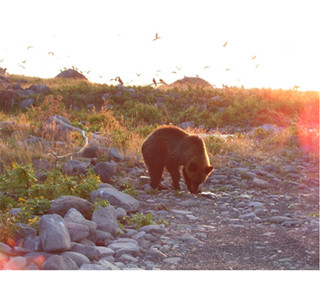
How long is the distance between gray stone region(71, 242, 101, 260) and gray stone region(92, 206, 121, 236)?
2.93 ft

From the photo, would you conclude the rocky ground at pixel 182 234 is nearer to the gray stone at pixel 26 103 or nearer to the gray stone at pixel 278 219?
the gray stone at pixel 278 219

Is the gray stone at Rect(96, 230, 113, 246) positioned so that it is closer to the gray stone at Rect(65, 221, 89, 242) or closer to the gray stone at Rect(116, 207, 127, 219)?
the gray stone at Rect(65, 221, 89, 242)

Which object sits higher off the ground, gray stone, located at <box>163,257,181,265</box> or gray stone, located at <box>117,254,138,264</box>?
gray stone, located at <box>117,254,138,264</box>

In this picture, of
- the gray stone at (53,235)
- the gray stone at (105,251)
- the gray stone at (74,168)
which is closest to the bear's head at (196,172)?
the gray stone at (74,168)

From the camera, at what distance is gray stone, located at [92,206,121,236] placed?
19.4 feet

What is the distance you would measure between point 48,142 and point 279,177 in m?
5.81

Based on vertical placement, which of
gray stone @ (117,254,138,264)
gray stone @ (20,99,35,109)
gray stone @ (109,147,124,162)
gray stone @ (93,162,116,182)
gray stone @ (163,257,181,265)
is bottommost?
gray stone @ (163,257,181,265)

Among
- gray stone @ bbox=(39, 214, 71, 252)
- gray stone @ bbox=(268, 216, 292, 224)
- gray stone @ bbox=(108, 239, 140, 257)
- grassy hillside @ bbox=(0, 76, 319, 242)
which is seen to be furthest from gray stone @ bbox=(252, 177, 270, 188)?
gray stone @ bbox=(39, 214, 71, 252)

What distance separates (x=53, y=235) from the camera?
Answer: 483 cm

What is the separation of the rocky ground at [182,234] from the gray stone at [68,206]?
0.01 m

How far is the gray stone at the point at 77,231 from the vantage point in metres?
5.25

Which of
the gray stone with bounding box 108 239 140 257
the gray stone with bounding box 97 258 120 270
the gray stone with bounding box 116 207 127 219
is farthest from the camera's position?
the gray stone with bounding box 116 207 127 219

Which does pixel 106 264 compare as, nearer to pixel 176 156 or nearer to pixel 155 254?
pixel 155 254
